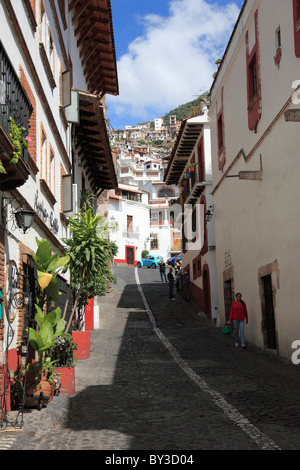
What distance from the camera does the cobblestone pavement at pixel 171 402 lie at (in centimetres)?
691

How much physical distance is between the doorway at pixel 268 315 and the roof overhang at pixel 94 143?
24.0 ft

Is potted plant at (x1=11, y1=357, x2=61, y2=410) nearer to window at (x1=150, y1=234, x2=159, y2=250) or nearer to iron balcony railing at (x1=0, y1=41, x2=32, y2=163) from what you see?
iron balcony railing at (x1=0, y1=41, x2=32, y2=163)

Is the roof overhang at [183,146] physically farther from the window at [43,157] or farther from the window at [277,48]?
the window at [43,157]

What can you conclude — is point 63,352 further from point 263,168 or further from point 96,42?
point 96,42

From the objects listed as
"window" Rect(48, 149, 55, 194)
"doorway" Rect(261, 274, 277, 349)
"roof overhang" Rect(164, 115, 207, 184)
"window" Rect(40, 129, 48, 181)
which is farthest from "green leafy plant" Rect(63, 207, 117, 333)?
"roof overhang" Rect(164, 115, 207, 184)

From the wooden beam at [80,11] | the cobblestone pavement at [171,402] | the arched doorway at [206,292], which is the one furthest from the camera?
the arched doorway at [206,292]

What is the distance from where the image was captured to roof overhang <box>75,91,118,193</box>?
18.6 m

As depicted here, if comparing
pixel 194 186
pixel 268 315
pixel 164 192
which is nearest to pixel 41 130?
pixel 268 315

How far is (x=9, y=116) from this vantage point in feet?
26.0

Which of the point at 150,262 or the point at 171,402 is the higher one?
the point at 150,262

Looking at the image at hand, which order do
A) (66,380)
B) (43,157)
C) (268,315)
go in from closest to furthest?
(66,380) → (43,157) → (268,315)

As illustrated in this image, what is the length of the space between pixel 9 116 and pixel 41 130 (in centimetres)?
501

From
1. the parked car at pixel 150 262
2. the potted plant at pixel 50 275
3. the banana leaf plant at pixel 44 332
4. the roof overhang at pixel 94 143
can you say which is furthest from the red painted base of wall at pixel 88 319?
the parked car at pixel 150 262

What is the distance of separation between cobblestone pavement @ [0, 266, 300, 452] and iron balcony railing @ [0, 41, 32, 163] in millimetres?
3832
